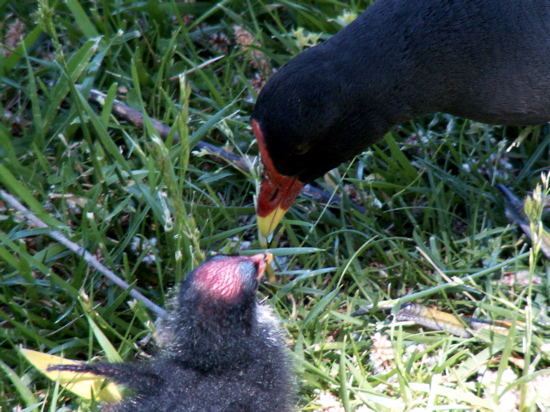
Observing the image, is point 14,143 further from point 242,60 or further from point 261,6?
point 261,6

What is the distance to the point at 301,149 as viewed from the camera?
2.79 metres

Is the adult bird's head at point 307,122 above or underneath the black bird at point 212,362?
above

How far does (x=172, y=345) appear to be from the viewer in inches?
95.1

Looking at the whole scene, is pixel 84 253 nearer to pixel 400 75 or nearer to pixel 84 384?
pixel 84 384

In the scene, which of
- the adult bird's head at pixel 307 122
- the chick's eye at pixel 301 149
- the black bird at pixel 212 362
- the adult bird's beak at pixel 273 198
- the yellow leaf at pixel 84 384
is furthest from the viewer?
the adult bird's beak at pixel 273 198

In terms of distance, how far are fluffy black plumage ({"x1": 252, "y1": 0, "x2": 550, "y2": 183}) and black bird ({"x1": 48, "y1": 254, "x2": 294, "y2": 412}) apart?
60cm

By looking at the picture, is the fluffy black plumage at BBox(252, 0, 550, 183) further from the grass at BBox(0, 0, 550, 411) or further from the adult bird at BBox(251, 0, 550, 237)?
the grass at BBox(0, 0, 550, 411)

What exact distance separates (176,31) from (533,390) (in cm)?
247

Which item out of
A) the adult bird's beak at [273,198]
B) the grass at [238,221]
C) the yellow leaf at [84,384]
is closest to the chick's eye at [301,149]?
the adult bird's beak at [273,198]

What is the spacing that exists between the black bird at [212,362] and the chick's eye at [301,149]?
1.82 ft

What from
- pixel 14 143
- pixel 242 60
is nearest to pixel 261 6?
pixel 242 60

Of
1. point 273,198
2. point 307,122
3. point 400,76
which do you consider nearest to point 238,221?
point 273,198

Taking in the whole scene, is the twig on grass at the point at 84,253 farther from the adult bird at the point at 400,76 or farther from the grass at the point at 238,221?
the adult bird at the point at 400,76

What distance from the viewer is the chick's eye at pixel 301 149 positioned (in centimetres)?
277
